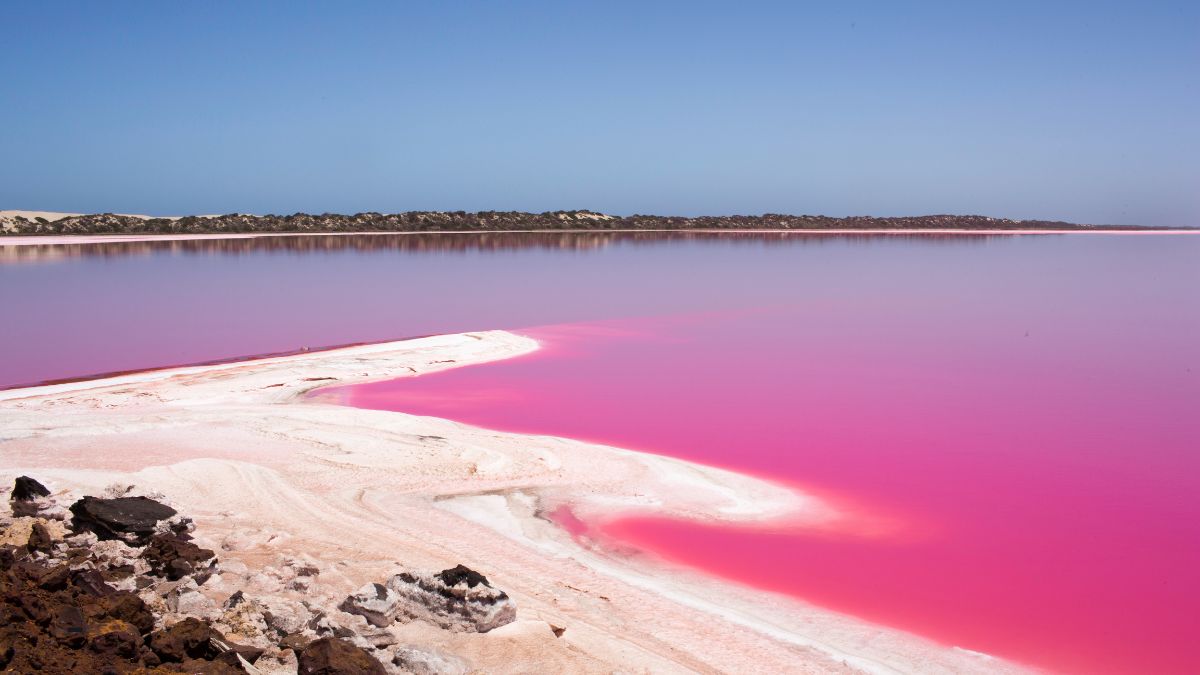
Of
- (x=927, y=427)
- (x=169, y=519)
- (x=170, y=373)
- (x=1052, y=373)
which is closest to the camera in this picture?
(x=169, y=519)

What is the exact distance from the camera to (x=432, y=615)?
3684mm

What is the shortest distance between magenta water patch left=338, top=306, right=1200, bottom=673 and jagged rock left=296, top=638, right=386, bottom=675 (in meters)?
1.94

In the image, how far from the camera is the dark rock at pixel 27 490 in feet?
15.1

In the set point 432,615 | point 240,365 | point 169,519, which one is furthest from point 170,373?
point 432,615

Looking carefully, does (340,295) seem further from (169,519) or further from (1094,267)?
(1094,267)

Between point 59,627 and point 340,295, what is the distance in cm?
1375

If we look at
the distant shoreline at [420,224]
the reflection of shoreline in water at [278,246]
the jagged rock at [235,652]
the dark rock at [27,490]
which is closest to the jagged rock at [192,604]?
the jagged rock at [235,652]

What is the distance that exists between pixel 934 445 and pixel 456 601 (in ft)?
13.9

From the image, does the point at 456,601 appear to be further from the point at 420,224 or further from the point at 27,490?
Answer: the point at 420,224

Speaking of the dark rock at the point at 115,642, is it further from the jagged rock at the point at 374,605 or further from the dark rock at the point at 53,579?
the jagged rock at the point at 374,605

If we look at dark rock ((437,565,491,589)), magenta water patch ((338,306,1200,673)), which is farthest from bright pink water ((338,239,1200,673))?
dark rock ((437,565,491,589))

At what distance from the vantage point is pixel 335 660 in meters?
3.06

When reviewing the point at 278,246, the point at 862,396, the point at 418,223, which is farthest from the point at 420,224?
the point at 862,396

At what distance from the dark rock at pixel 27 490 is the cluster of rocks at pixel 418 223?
1514 inches
